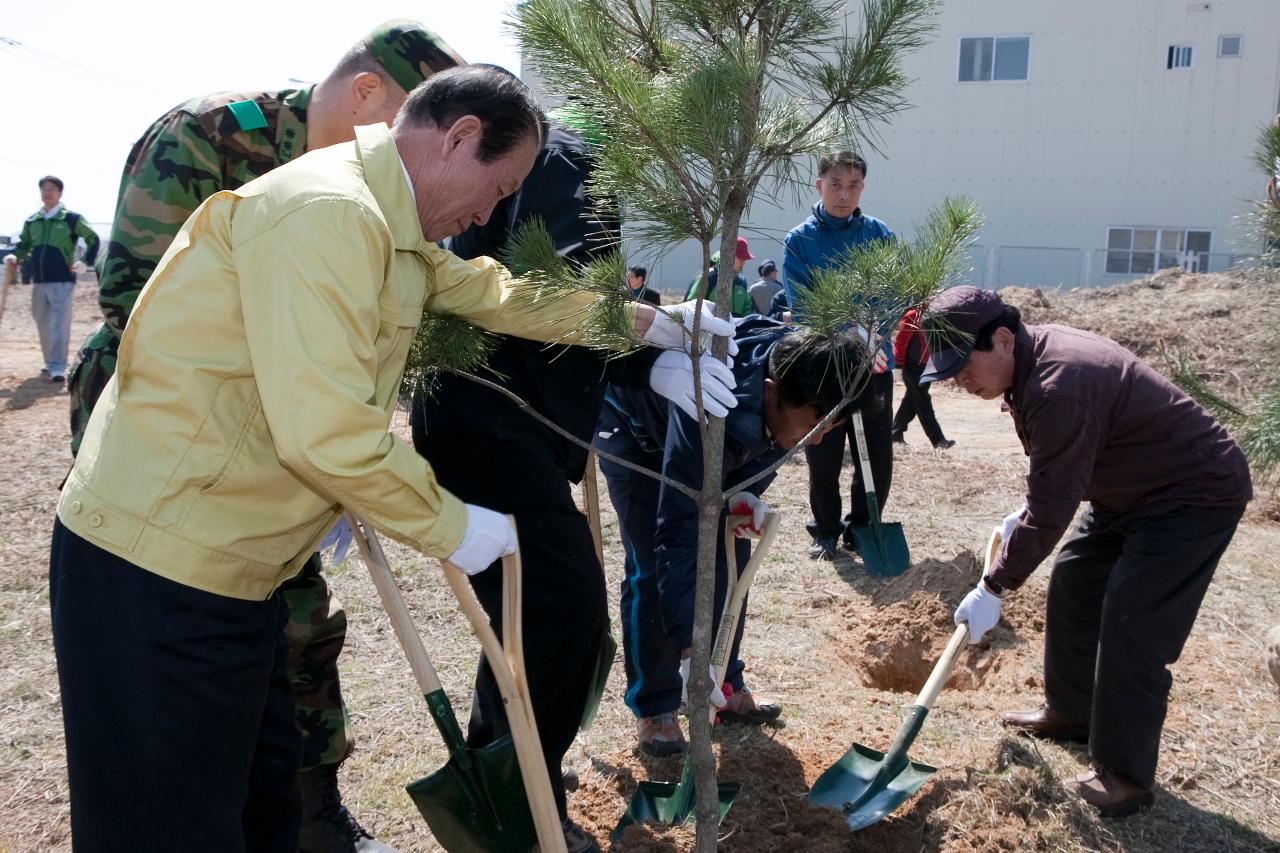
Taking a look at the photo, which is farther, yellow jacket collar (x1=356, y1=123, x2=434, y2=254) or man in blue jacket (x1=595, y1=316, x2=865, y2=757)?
man in blue jacket (x1=595, y1=316, x2=865, y2=757)

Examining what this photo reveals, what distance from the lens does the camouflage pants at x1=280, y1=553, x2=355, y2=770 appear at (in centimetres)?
238

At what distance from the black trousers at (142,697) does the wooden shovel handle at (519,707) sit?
0.51 meters

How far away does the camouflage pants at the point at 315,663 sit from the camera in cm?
238

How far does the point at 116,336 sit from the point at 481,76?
1131 mm

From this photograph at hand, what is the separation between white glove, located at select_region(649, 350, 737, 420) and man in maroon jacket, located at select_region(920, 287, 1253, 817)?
714 millimetres

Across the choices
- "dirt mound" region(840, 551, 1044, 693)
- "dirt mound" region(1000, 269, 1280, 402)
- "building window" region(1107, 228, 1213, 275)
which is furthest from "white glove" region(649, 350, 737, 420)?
"building window" region(1107, 228, 1213, 275)

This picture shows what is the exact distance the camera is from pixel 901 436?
7.96 metres

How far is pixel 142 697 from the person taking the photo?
151 cm

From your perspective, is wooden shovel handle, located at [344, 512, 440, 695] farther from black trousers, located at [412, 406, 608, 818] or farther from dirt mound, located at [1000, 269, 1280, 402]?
dirt mound, located at [1000, 269, 1280, 402]

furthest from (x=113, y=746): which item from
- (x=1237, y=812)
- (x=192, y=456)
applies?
(x=1237, y=812)

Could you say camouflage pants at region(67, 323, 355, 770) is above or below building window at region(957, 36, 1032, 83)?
below

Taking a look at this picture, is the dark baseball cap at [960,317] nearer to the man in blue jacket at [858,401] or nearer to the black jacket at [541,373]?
the black jacket at [541,373]

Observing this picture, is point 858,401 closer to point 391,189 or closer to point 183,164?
point 183,164

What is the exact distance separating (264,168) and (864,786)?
2.17m
